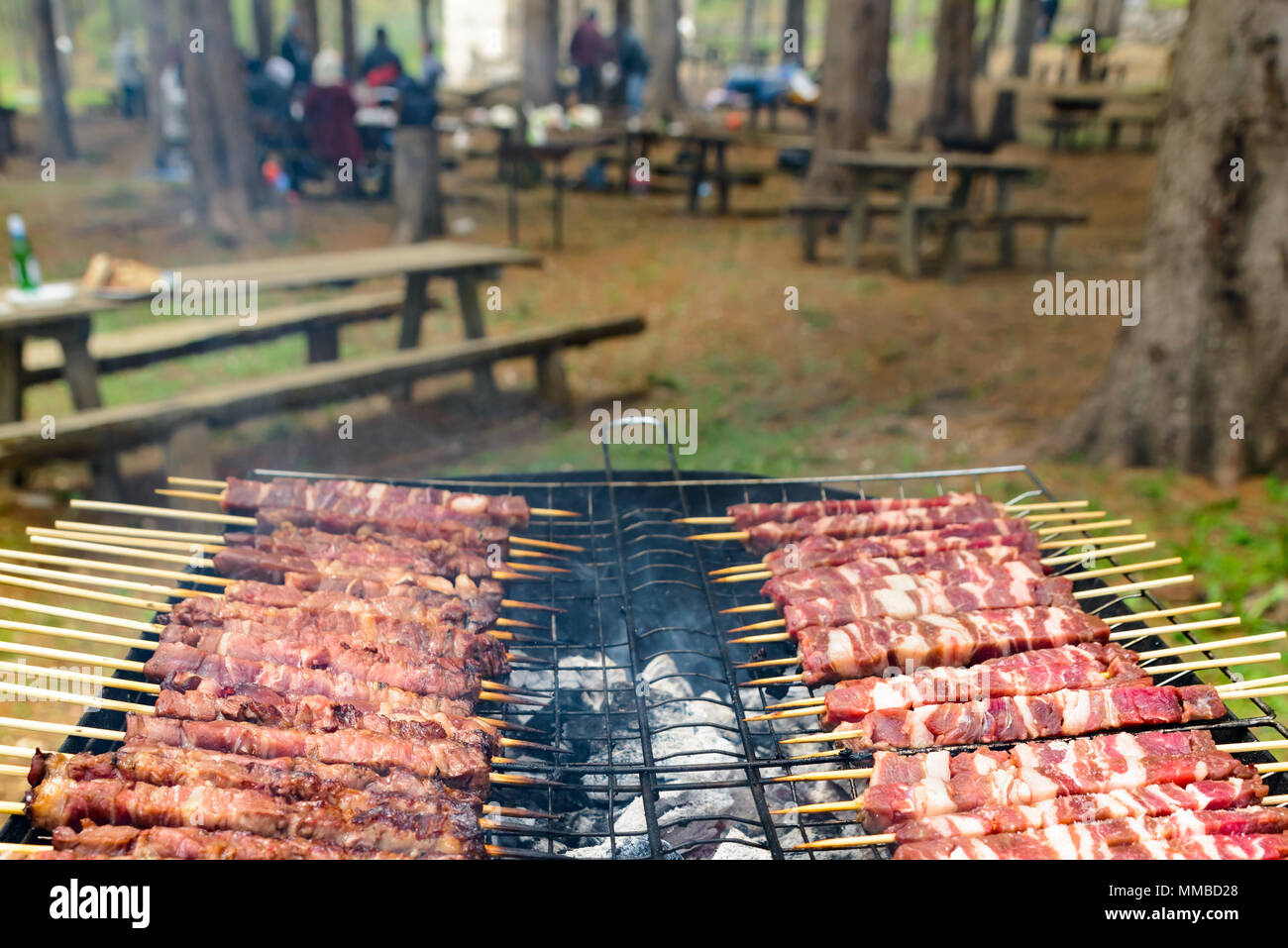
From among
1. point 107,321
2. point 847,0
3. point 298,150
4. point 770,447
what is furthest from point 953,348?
point 298,150

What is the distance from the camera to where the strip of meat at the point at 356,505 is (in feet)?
13.5

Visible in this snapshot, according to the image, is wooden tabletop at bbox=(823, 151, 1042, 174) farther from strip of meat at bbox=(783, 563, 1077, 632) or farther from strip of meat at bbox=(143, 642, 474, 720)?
strip of meat at bbox=(143, 642, 474, 720)

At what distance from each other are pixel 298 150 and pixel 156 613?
49.0 ft

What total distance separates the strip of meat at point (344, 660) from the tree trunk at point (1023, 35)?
31.4m

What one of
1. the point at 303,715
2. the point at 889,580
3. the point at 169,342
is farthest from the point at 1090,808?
the point at 169,342

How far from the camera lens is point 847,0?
556 inches

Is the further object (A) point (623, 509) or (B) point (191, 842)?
(A) point (623, 509)

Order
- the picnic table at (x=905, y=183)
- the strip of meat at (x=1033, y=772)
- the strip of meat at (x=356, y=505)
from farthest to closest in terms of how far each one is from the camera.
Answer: the picnic table at (x=905, y=183) < the strip of meat at (x=356, y=505) < the strip of meat at (x=1033, y=772)

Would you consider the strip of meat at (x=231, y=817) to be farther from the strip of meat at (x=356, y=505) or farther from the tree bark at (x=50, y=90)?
the tree bark at (x=50, y=90)

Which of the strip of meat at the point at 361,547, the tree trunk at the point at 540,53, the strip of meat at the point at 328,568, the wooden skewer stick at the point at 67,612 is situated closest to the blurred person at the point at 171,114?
the tree trunk at the point at 540,53

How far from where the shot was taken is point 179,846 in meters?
2.40

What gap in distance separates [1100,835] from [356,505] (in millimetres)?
3113
